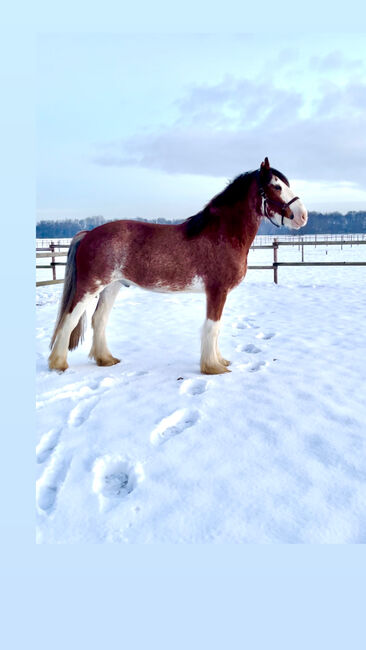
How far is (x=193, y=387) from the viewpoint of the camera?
2785mm

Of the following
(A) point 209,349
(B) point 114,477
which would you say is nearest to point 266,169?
(A) point 209,349

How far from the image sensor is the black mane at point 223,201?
296cm

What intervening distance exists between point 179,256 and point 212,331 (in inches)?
25.7

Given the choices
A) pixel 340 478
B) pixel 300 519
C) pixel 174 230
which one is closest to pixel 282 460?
pixel 340 478

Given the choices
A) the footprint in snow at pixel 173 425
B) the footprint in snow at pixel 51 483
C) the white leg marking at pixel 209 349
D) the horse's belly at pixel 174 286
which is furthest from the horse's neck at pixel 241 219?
the footprint in snow at pixel 51 483

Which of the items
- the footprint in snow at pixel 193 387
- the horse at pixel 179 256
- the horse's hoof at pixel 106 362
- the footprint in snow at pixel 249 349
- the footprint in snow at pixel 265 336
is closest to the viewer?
the footprint in snow at pixel 193 387

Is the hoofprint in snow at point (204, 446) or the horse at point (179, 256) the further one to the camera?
the horse at point (179, 256)

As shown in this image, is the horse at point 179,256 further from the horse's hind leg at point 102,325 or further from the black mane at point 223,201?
Answer: the horse's hind leg at point 102,325

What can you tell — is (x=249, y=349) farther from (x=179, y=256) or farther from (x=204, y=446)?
(x=204, y=446)

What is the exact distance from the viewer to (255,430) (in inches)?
81.5

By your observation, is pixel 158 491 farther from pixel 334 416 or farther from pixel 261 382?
pixel 261 382

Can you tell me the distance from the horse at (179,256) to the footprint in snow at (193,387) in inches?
7.5

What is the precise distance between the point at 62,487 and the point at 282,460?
997 mm

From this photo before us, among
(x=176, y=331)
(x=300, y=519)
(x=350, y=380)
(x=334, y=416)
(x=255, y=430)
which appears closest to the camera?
(x=300, y=519)
